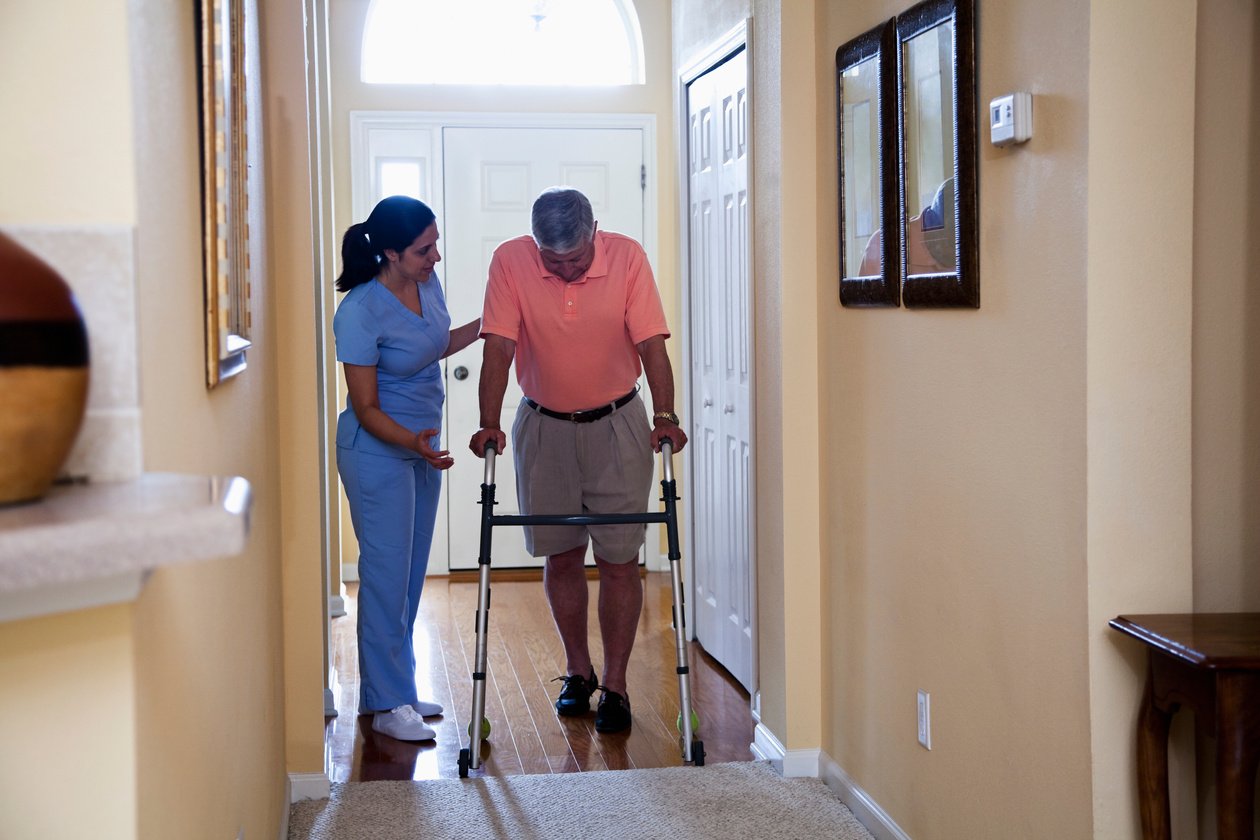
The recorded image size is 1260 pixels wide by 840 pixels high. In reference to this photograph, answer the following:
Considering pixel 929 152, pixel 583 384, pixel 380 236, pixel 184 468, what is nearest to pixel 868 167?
pixel 929 152

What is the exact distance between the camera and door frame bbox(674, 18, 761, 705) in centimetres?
368

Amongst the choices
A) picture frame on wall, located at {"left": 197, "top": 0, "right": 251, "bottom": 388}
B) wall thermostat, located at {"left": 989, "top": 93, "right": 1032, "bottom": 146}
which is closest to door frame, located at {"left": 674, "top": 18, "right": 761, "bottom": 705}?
wall thermostat, located at {"left": 989, "top": 93, "right": 1032, "bottom": 146}

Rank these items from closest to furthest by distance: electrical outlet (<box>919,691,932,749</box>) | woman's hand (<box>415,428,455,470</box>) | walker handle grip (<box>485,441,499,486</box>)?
electrical outlet (<box>919,691,932,749</box>), walker handle grip (<box>485,441,499,486</box>), woman's hand (<box>415,428,455,470</box>)

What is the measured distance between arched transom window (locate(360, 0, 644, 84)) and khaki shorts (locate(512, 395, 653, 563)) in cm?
272

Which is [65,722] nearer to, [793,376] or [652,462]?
[793,376]

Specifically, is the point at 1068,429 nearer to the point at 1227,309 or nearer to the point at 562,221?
the point at 1227,309

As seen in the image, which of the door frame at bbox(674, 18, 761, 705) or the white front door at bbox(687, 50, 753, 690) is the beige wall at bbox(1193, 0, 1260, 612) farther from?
the white front door at bbox(687, 50, 753, 690)

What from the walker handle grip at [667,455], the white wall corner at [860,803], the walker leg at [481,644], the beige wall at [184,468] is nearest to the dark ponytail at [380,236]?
the walker leg at [481,644]

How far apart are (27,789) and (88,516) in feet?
1.32

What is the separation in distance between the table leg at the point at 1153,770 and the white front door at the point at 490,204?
4.23 m

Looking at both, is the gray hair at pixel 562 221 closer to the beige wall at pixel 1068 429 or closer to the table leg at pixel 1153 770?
the beige wall at pixel 1068 429

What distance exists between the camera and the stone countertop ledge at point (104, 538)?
810mm

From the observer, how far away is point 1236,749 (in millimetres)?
1790

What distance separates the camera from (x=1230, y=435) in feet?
7.06
